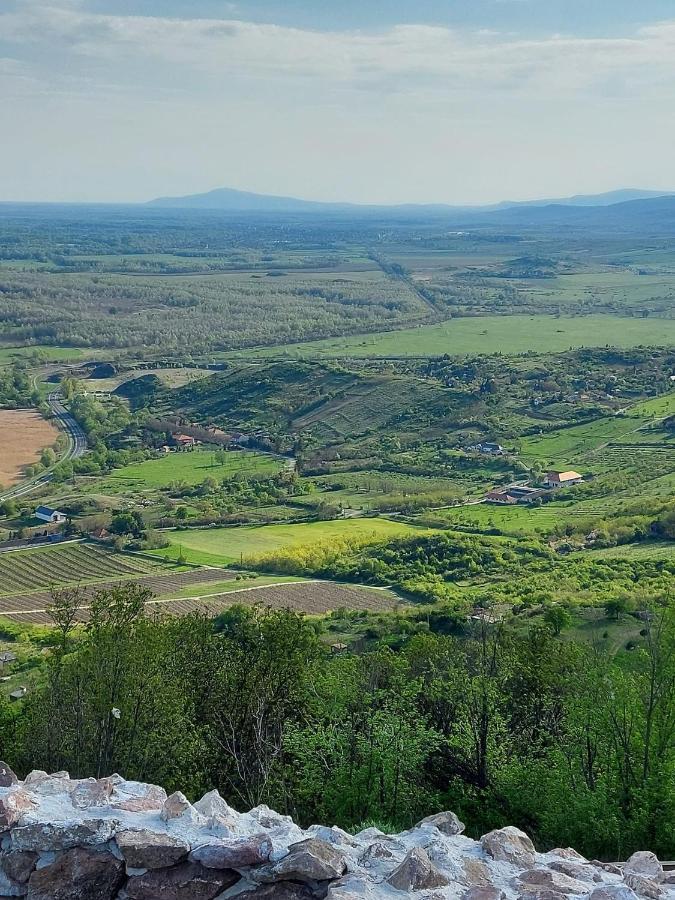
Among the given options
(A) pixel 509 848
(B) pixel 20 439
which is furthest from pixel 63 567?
(A) pixel 509 848

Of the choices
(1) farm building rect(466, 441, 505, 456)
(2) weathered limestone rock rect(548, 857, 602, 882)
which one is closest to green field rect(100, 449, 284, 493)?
(1) farm building rect(466, 441, 505, 456)

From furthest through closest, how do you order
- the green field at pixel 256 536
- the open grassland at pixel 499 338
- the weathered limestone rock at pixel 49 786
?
the open grassland at pixel 499 338
the green field at pixel 256 536
the weathered limestone rock at pixel 49 786

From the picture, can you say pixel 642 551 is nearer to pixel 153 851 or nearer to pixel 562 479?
pixel 562 479

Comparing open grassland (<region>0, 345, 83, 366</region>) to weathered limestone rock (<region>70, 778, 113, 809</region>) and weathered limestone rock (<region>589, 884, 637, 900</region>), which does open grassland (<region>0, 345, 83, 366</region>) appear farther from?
weathered limestone rock (<region>589, 884, 637, 900</region>)

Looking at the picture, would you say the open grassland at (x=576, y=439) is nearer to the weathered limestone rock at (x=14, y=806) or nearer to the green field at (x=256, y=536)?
the green field at (x=256, y=536)

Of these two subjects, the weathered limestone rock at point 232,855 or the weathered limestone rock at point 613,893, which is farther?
the weathered limestone rock at point 232,855

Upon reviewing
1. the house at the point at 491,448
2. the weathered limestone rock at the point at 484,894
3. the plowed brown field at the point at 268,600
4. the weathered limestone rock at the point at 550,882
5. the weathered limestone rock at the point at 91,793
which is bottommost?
the house at the point at 491,448

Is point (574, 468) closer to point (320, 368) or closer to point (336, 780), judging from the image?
point (320, 368)

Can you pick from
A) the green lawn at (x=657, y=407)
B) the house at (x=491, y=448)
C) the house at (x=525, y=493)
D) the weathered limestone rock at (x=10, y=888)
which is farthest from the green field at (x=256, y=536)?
the weathered limestone rock at (x=10, y=888)
